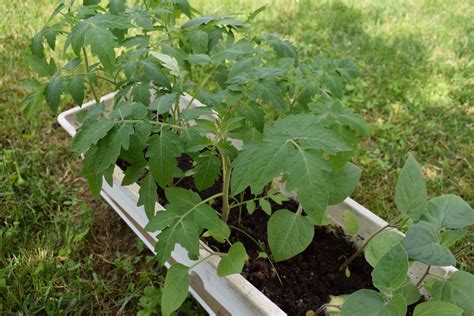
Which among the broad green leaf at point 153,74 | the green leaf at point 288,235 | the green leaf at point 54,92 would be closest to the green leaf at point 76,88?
the green leaf at point 54,92

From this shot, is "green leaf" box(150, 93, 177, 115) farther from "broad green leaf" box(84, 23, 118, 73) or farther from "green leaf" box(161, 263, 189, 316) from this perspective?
"green leaf" box(161, 263, 189, 316)

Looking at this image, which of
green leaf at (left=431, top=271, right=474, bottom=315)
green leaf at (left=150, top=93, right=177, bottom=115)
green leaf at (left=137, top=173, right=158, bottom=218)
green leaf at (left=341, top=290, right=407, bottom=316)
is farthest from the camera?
green leaf at (left=137, top=173, right=158, bottom=218)

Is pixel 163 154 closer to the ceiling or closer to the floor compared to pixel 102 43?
closer to the floor

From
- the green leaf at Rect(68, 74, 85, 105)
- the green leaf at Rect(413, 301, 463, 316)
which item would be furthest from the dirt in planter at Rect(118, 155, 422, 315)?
the green leaf at Rect(68, 74, 85, 105)

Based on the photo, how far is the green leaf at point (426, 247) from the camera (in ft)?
3.42

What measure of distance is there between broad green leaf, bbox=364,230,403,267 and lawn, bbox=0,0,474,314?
2.33ft

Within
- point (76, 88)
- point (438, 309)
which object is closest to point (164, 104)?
point (76, 88)

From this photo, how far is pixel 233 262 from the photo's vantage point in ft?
3.99

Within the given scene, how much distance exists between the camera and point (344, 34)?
3.05 meters

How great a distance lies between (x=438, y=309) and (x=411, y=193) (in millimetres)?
347

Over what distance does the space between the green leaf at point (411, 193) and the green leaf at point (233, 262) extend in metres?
0.45

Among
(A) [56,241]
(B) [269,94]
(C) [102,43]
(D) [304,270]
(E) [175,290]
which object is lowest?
(A) [56,241]

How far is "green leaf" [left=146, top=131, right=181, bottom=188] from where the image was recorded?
1.15 metres

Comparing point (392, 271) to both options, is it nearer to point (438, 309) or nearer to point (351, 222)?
point (438, 309)
